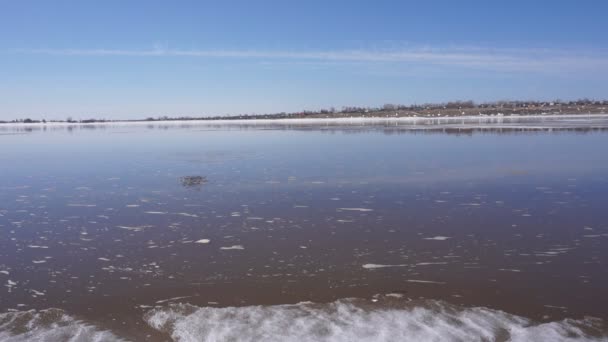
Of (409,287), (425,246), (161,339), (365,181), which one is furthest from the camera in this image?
(365,181)

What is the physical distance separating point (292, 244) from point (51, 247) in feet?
13.6

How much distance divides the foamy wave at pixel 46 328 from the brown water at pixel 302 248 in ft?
0.12

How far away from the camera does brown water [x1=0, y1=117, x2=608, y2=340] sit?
19.4 ft

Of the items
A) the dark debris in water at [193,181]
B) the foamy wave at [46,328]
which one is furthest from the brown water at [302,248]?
the dark debris in water at [193,181]

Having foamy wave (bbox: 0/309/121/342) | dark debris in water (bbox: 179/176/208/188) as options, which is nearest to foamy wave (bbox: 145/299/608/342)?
foamy wave (bbox: 0/309/121/342)

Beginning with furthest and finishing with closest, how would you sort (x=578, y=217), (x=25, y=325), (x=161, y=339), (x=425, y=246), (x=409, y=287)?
(x=578, y=217), (x=425, y=246), (x=409, y=287), (x=25, y=325), (x=161, y=339)

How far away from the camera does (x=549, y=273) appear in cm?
672

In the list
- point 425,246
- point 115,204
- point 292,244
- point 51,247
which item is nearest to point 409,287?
point 425,246

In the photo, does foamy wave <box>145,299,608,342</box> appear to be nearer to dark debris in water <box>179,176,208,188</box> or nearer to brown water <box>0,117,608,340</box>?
brown water <box>0,117,608,340</box>

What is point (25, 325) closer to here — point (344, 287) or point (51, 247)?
point (51, 247)

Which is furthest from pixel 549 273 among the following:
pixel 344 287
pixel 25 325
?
pixel 25 325

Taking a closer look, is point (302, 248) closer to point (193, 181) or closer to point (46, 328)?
point (46, 328)

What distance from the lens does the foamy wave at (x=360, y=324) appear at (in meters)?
5.13

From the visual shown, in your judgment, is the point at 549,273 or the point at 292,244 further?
the point at 292,244
